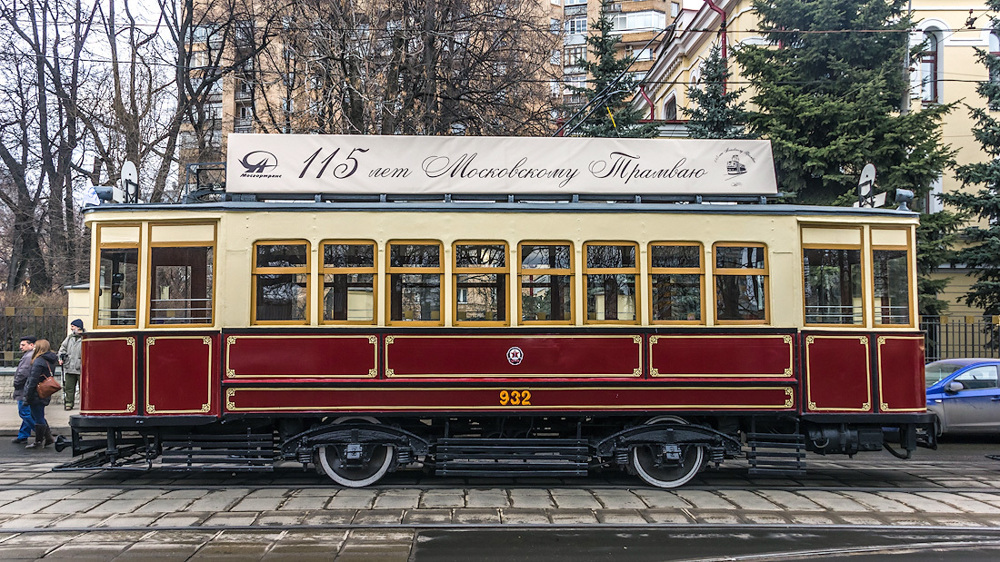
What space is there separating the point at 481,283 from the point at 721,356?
8.62 feet

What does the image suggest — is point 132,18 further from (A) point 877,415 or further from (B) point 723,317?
(A) point 877,415

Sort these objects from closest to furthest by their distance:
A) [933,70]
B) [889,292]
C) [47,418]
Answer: [889,292] < [47,418] < [933,70]

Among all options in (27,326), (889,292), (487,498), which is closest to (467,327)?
(487,498)

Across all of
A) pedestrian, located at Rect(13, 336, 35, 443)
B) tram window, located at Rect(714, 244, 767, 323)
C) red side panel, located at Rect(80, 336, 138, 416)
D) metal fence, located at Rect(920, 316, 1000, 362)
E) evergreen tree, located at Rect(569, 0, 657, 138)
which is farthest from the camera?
evergreen tree, located at Rect(569, 0, 657, 138)

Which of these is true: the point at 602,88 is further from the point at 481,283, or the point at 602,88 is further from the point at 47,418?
the point at 47,418

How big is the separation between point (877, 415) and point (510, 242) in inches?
168

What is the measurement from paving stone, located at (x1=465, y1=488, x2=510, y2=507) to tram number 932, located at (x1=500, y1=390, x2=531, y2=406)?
35.7 inches

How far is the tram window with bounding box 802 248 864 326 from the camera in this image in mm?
8297

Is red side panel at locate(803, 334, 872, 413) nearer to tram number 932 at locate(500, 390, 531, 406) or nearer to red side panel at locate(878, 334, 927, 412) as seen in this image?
red side panel at locate(878, 334, 927, 412)

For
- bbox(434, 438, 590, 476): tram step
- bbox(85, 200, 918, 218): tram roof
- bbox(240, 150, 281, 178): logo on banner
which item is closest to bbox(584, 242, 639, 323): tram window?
bbox(85, 200, 918, 218): tram roof

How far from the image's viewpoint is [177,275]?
8125 millimetres

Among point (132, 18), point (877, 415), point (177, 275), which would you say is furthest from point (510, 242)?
point (132, 18)

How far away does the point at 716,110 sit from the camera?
17266mm

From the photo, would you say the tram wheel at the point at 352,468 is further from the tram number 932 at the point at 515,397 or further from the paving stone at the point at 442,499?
the tram number 932 at the point at 515,397
